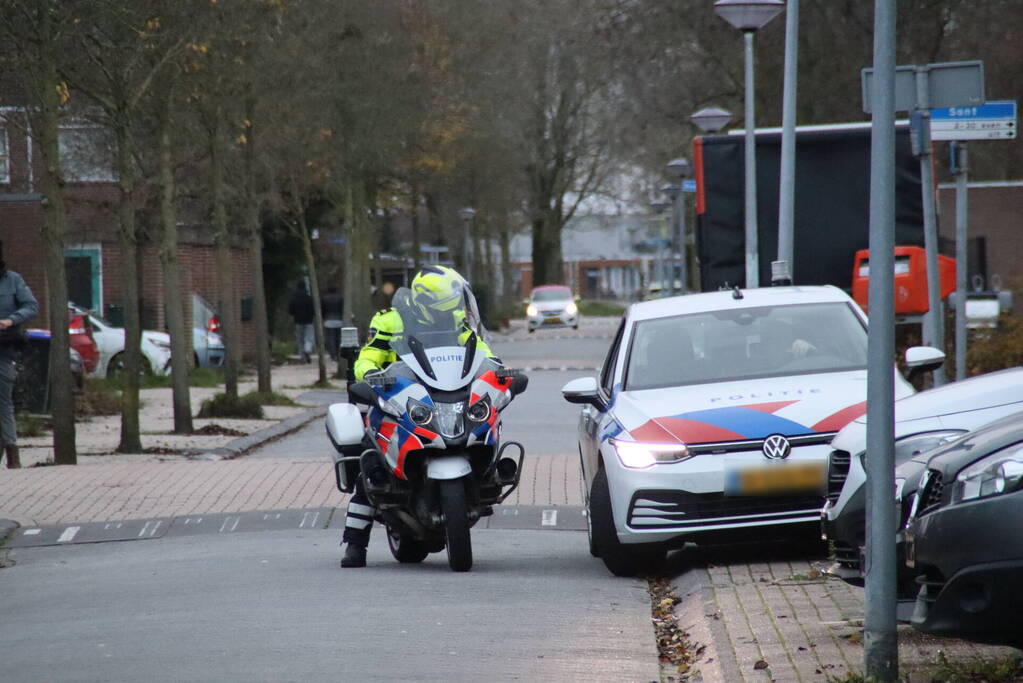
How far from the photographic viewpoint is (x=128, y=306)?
1719cm

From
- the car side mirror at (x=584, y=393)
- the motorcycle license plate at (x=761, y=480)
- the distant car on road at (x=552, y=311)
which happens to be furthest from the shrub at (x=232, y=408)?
the distant car on road at (x=552, y=311)

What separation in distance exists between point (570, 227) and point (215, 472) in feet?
194

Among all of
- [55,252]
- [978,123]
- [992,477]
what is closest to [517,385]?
[992,477]

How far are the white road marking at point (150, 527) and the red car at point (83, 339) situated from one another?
15.7 metres

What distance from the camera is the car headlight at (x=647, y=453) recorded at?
8.54 meters

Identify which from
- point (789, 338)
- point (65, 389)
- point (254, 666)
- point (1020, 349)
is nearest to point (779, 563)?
point (789, 338)

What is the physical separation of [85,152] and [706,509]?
21.9m

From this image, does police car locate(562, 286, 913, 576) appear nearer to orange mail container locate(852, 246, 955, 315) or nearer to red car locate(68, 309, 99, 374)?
orange mail container locate(852, 246, 955, 315)

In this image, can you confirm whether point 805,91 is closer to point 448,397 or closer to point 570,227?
point 448,397

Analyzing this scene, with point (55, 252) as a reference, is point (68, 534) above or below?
below

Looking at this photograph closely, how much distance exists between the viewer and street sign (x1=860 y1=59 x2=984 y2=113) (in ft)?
37.8

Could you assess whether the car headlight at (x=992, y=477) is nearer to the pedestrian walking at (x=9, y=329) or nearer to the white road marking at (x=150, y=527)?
the white road marking at (x=150, y=527)

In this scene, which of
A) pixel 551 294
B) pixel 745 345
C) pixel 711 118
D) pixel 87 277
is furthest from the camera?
pixel 551 294

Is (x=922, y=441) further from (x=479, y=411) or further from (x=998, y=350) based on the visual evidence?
(x=998, y=350)
